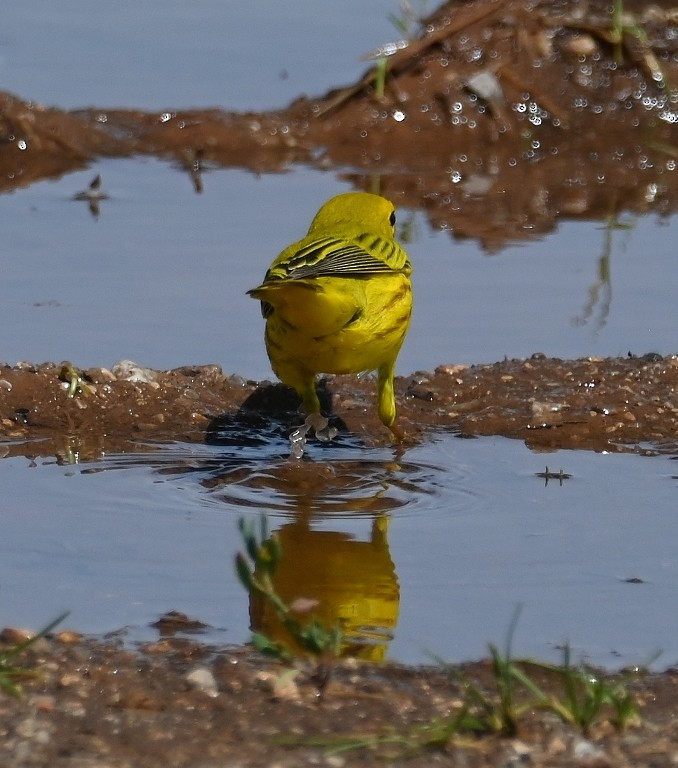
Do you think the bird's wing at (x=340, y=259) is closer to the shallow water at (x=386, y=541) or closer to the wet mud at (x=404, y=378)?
the wet mud at (x=404, y=378)

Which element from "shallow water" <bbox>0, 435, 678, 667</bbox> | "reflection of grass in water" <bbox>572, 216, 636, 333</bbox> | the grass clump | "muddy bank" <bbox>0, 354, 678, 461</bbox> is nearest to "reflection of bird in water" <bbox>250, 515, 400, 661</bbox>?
"shallow water" <bbox>0, 435, 678, 667</bbox>

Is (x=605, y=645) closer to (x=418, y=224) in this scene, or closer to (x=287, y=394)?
(x=287, y=394)

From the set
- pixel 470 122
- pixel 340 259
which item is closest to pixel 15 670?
pixel 340 259

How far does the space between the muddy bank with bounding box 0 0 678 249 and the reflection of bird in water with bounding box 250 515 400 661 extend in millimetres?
5176

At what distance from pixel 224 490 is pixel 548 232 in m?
4.04

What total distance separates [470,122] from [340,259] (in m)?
5.05

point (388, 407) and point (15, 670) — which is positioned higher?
point (388, 407)

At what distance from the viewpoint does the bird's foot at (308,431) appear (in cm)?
626

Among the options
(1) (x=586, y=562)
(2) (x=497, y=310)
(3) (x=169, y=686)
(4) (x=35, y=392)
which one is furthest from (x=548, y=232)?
(3) (x=169, y=686)

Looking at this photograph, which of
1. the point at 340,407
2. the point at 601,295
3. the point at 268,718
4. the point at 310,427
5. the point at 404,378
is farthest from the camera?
the point at 601,295

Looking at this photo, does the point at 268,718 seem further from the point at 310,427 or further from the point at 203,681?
the point at 310,427

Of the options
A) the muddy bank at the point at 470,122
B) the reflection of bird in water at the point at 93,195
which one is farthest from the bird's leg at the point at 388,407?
the muddy bank at the point at 470,122

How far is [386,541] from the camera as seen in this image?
5277 mm

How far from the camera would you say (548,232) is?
9.29 m
